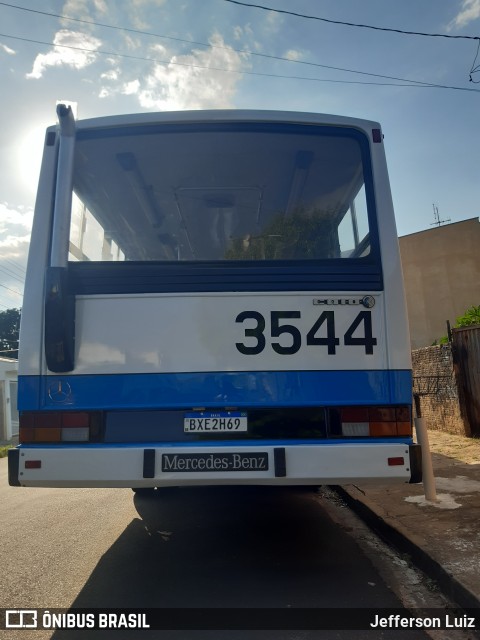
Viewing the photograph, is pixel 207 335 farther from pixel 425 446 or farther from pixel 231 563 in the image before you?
pixel 425 446

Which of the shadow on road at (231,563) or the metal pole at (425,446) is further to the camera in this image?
the metal pole at (425,446)

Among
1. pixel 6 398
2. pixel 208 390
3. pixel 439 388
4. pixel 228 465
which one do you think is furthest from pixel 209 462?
pixel 6 398

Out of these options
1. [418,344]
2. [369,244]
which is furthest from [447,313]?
[369,244]

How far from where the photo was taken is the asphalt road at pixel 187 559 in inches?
144

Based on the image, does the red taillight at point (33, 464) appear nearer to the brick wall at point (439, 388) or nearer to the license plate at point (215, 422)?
the license plate at point (215, 422)

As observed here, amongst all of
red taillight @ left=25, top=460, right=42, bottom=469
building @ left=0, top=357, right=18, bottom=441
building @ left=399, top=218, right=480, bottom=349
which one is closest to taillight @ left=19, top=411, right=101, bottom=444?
red taillight @ left=25, top=460, right=42, bottom=469

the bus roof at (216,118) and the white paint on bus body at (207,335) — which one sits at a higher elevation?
the bus roof at (216,118)

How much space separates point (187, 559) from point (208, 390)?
1.93 metres

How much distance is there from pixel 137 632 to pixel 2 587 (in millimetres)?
1362

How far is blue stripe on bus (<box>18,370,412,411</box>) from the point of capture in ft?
11.5

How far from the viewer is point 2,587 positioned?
3994 mm

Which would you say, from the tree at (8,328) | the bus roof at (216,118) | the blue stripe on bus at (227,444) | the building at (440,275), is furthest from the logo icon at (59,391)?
the tree at (8,328)

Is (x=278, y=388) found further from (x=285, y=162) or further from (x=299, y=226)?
(x=285, y=162)

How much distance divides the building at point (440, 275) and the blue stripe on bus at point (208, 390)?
91.2ft
